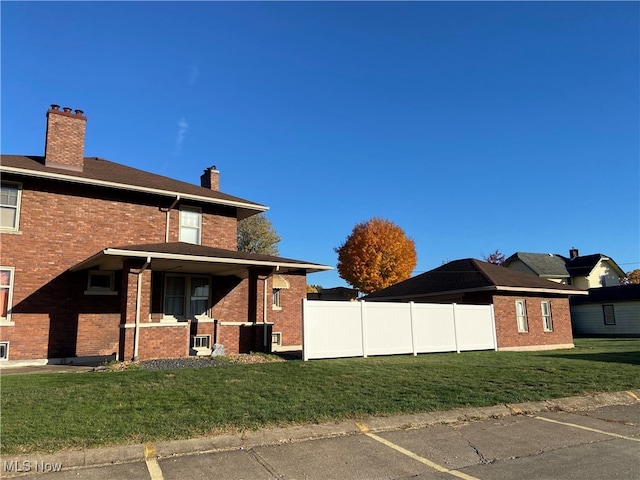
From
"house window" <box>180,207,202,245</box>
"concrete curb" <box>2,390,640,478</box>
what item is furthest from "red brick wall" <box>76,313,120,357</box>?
"concrete curb" <box>2,390,640,478</box>

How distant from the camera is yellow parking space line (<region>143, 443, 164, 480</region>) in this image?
4742 millimetres

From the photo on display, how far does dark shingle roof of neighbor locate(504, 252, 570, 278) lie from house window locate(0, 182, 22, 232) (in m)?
44.9

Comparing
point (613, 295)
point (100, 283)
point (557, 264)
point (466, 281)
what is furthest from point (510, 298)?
point (557, 264)

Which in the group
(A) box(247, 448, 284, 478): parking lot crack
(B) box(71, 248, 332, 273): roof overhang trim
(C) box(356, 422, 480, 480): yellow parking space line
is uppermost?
(B) box(71, 248, 332, 273): roof overhang trim

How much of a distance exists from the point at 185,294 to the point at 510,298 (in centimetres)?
1442

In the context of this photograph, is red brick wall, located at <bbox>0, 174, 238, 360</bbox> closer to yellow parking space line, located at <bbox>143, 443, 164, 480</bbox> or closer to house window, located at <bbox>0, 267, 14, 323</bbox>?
house window, located at <bbox>0, 267, 14, 323</bbox>

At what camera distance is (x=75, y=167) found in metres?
16.2

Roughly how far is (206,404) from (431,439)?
3.47 m

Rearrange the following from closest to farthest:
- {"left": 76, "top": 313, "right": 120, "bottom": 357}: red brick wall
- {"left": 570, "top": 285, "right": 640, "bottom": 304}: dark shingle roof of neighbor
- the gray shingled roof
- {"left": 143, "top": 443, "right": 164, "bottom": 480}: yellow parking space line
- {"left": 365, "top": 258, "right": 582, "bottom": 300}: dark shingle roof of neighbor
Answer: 1. {"left": 143, "top": 443, "right": 164, "bottom": 480}: yellow parking space line
2. the gray shingled roof
3. {"left": 76, "top": 313, "right": 120, "bottom": 357}: red brick wall
4. {"left": 365, "top": 258, "right": 582, "bottom": 300}: dark shingle roof of neighbor
5. {"left": 570, "top": 285, "right": 640, "bottom": 304}: dark shingle roof of neighbor

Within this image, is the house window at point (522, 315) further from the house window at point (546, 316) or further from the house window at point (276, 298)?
the house window at point (276, 298)

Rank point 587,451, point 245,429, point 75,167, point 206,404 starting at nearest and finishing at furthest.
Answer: point 587,451
point 245,429
point 206,404
point 75,167

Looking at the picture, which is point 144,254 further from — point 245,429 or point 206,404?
point 245,429

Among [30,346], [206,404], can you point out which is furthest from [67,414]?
[30,346]

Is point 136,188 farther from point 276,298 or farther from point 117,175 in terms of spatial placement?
point 276,298
